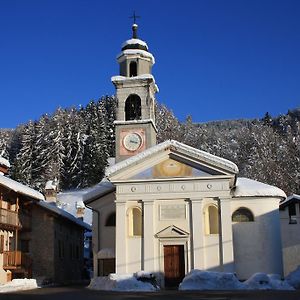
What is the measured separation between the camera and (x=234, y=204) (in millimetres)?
29984

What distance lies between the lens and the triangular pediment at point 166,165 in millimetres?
27906

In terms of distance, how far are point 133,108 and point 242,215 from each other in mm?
11446

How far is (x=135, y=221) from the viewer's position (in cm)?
2864

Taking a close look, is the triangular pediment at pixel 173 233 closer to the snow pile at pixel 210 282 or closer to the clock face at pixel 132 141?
the snow pile at pixel 210 282

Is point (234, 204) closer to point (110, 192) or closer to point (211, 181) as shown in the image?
point (211, 181)

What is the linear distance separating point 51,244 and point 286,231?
1589 cm

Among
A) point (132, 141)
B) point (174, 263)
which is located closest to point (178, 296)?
point (174, 263)

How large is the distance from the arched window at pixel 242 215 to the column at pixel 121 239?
660 cm

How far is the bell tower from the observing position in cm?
3516

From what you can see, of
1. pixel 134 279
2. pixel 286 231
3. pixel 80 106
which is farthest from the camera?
pixel 80 106

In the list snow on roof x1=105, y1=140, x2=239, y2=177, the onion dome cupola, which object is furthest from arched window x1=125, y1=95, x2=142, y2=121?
snow on roof x1=105, y1=140, x2=239, y2=177

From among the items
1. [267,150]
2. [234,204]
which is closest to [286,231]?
[234,204]

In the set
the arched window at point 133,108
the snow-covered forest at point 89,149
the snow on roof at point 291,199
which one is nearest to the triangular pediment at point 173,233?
the snow on roof at point 291,199

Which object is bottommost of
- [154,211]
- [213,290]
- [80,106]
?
[213,290]
